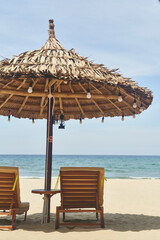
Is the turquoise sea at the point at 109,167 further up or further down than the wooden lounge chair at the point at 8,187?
further down

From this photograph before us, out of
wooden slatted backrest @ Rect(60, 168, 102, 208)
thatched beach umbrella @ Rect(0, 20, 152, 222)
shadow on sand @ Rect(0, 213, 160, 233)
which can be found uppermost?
thatched beach umbrella @ Rect(0, 20, 152, 222)

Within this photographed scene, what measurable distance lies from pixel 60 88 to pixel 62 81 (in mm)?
935

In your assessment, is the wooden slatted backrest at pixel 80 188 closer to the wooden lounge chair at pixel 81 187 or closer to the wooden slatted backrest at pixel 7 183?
the wooden lounge chair at pixel 81 187

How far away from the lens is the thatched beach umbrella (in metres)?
4.04

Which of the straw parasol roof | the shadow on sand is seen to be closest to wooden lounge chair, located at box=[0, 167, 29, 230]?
the shadow on sand

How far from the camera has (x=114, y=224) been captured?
4.55 meters

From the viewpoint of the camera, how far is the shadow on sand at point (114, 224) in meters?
4.16

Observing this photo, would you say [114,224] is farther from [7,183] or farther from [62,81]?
[62,81]

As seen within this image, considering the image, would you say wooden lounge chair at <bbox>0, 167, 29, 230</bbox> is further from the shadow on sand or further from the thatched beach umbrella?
the thatched beach umbrella

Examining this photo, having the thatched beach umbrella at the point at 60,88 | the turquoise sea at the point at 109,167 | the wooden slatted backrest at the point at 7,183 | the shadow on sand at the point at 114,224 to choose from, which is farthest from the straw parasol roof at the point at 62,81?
the turquoise sea at the point at 109,167

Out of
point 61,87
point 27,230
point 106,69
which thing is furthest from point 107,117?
point 27,230

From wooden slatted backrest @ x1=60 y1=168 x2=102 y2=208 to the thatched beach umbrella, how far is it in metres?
0.42

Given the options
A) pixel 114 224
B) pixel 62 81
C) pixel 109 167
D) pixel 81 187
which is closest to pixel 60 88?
pixel 62 81

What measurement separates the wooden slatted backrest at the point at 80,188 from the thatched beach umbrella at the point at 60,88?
1.38 feet
